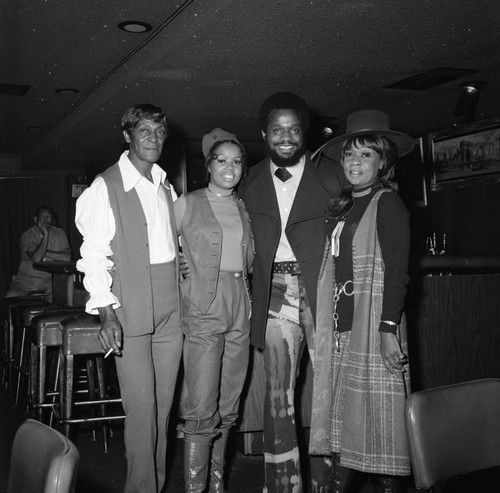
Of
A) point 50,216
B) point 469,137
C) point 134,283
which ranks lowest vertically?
point 134,283

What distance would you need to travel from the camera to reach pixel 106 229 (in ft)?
7.75

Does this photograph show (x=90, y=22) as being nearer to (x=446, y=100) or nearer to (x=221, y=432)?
(x=221, y=432)

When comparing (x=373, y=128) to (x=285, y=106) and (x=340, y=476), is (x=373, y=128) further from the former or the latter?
(x=340, y=476)

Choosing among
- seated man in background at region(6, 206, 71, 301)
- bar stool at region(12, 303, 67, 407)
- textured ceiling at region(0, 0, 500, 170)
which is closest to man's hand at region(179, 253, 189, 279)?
textured ceiling at region(0, 0, 500, 170)

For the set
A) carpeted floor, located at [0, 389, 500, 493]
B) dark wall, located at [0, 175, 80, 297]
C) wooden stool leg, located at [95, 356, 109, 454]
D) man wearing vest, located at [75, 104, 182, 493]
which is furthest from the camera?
dark wall, located at [0, 175, 80, 297]

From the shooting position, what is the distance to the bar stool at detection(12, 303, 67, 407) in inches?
176

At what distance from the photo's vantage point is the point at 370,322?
216 centimetres

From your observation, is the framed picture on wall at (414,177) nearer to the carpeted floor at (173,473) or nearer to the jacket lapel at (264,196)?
the carpeted floor at (173,473)

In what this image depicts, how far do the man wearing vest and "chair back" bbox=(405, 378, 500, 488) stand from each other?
1.18m

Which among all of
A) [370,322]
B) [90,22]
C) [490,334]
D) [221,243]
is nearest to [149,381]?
[221,243]

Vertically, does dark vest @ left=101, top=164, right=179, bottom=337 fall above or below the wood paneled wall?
above

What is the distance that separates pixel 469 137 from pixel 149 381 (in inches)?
215

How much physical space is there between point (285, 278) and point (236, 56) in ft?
7.72

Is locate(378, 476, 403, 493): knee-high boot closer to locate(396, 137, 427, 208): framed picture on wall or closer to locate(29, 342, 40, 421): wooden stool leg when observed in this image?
locate(29, 342, 40, 421): wooden stool leg
